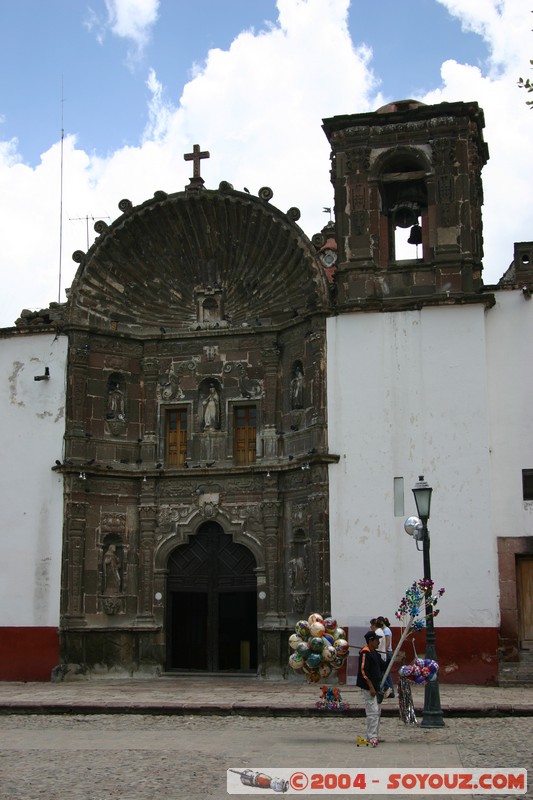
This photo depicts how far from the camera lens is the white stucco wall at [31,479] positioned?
24.7 m

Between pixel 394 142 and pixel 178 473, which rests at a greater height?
pixel 394 142

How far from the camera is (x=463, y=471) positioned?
22.9m

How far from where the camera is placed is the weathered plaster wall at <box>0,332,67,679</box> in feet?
80.8

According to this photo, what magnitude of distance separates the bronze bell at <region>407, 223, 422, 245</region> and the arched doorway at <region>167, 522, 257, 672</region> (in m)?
8.17

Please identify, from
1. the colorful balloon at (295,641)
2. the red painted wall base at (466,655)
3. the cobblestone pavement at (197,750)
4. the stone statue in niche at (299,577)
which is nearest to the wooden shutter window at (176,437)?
the stone statue in niche at (299,577)

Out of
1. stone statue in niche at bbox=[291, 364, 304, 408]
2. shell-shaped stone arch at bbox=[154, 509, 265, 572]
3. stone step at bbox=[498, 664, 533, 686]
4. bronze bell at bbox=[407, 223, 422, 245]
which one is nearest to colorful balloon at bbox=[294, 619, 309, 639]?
stone step at bbox=[498, 664, 533, 686]

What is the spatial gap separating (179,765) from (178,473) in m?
13.9

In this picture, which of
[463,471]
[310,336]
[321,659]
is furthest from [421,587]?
[310,336]

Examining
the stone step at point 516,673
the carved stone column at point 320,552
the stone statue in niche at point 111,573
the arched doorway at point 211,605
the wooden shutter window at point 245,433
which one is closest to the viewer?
the stone step at point 516,673

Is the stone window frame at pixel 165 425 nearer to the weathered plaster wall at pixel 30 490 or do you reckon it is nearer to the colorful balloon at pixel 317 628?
the weathered plaster wall at pixel 30 490

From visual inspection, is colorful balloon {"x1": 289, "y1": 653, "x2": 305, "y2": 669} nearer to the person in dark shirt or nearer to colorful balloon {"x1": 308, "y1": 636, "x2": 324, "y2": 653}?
colorful balloon {"x1": 308, "y1": 636, "x2": 324, "y2": 653}

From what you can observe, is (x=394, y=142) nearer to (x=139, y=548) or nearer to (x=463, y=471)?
(x=463, y=471)

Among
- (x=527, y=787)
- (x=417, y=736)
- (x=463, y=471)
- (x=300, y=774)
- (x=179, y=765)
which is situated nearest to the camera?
(x=527, y=787)

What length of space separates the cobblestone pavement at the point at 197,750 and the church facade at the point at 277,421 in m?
6.00
